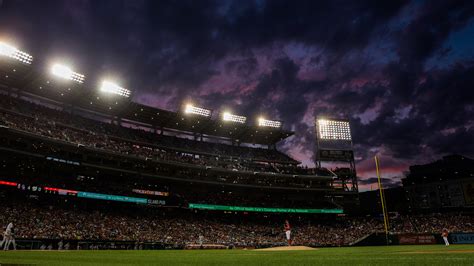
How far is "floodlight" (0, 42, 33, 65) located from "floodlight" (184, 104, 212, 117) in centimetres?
2277

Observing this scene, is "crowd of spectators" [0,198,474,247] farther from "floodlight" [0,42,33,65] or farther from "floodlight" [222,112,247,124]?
"floodlight" [222,112,247,124]

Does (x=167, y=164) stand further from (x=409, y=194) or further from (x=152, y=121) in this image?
(x=409, y=194)

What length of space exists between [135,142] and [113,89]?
8968 mm

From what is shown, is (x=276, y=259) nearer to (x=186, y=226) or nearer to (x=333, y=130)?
(x=186, y=226)

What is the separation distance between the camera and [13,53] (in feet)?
120

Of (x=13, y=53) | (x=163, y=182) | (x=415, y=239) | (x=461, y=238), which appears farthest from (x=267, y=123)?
(x=13, y=53)

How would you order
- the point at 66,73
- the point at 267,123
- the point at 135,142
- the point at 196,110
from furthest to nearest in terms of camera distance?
1. the point at 267,123
2. the point at 196,110
3. the point at 135,142
4. the point at 66,73

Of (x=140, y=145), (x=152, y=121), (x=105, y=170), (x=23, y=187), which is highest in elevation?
(x=152, y=121)

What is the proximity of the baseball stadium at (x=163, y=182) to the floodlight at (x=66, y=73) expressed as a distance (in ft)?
0.56

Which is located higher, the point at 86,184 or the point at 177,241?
the point at 86,184

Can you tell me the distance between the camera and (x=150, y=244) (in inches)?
1359

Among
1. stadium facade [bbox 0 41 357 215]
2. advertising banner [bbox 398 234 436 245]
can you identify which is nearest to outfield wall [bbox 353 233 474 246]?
advertising banner [bbox 398 234 436 245]

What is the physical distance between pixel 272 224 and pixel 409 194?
176 ft

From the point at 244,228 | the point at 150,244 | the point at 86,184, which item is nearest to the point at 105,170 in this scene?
the point at 86,184
